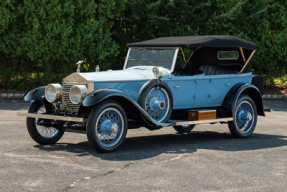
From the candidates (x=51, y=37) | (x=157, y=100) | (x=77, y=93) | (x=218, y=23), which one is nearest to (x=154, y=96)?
(x=157, y=100)

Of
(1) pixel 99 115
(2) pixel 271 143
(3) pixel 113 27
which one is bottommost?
(2) pixel 271 143

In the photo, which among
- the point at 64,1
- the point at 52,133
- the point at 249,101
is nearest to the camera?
the point at 52,133

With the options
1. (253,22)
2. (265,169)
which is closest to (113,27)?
(253,22)

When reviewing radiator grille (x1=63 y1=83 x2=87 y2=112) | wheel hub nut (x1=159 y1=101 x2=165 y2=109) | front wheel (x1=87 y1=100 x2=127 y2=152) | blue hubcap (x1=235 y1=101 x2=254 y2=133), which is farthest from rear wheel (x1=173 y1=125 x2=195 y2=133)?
radiator grille (x1=63 y1=83 x2=87 y2=112)

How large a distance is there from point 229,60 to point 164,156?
158 inches

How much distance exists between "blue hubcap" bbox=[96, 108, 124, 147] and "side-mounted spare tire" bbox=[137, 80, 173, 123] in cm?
65

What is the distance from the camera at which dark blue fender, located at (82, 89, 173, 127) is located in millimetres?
7164

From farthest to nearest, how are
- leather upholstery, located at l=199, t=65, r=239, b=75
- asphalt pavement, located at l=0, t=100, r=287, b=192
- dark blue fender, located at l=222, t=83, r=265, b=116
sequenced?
leather upholstery, located at l=199, t=65, r=239, b=75, dark blue fender, located at l=222, t=83, r=265, b=116, asphalt pavement, located at l=0, t=100, r=287, b=192

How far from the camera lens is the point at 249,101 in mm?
9539

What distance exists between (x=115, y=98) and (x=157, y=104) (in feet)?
2.86

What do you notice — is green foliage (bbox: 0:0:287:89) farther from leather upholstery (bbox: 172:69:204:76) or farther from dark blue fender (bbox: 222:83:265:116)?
dark blue fender (bbox: 222:83:265:116)

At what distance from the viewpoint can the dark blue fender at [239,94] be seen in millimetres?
9258

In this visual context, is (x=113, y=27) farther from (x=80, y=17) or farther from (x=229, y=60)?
(x=229, y=60)

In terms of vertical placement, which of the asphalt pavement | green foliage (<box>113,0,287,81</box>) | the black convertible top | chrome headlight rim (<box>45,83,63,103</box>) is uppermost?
green foliage (<box>113,0,287,81</box>)
